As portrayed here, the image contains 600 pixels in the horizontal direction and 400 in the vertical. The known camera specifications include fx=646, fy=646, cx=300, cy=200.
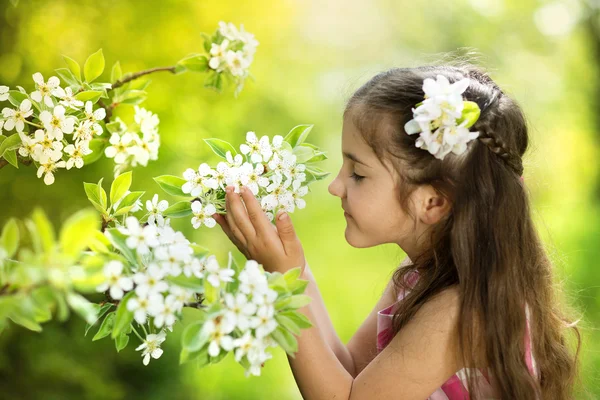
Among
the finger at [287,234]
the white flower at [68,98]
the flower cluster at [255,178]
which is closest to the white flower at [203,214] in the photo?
the flower cluster at [255,178]

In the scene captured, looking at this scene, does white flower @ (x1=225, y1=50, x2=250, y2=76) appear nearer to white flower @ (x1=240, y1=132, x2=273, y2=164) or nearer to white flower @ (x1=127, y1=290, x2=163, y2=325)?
white flower @ (x1=240, y1=132, x2=273, y2=164)

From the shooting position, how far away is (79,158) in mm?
885

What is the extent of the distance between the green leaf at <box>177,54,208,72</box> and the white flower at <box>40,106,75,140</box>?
268 millimetres

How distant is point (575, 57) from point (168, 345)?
3155 mm

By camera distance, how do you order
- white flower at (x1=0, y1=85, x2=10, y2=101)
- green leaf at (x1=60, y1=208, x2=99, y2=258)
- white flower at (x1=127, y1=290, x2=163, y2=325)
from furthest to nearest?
white flower at (x1=0, y1=85, x2=10, y2=101)
white flower at (x1=127, y1=290, x2=163, y2=325)
green leaf at (x1=60, y1=208, x2=99, y2=258)

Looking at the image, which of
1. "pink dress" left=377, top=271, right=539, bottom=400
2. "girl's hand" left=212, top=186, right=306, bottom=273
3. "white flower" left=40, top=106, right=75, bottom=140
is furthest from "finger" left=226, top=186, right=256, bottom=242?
"pink dress" left=377, top=271, right=539, bottom=400

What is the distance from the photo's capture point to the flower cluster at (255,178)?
89 cm

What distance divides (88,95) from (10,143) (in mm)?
117

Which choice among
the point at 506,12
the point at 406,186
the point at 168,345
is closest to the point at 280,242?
the point at 406,186

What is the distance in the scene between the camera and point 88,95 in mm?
870

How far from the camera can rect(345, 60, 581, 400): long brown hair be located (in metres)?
1.00

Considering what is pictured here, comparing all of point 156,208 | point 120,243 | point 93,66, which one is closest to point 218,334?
point 120,243

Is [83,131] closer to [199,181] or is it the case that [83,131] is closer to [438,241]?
[199,181]

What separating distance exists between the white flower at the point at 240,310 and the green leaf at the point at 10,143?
0.40 m
